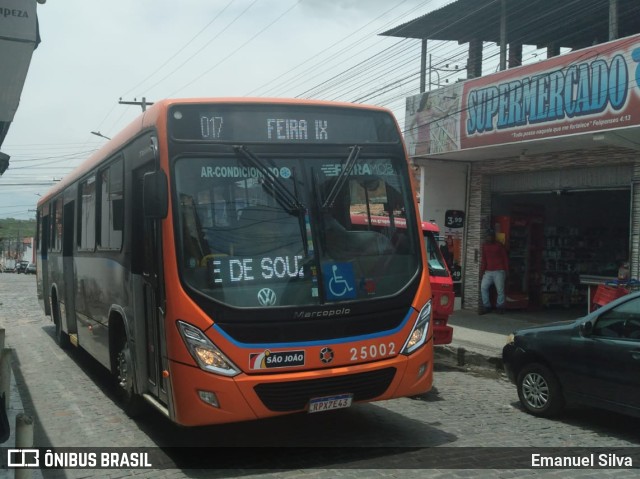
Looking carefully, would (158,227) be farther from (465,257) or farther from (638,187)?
(465,257)

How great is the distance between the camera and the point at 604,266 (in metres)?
16.6

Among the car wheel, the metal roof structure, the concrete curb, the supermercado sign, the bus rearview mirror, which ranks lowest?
the concrete curb

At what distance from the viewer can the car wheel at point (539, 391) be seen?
6.89 meters

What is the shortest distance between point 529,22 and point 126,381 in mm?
14030

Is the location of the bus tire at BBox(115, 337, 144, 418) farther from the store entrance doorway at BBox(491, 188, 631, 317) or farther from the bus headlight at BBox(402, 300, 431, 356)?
the store entrance doorway at BBox(491, 188, 631, 317)

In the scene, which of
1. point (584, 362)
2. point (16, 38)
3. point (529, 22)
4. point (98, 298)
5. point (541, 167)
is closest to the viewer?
point (16, 38)

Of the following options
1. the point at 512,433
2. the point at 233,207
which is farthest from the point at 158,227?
the point at 512,433

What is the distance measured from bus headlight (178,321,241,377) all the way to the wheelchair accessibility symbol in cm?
99

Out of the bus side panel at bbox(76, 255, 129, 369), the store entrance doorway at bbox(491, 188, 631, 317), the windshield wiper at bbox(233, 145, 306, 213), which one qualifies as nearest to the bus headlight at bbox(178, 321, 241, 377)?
the windshield wiper at bbox(233, 145, 306, 213)

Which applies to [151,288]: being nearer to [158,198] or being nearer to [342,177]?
[158,198]

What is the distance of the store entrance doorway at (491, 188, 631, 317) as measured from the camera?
1608cm

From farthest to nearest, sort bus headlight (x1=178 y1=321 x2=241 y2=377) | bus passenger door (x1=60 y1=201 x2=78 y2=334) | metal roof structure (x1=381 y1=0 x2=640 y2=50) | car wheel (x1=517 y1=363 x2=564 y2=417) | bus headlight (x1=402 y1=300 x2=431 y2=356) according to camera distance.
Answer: metal roof structure (x1=381 y1=0 x2=640 y2=50) < bus passenger door (x1=60 y1=201 x2=78 y2=334) < car wheel (x1=517 y1=363 x2=564 y2=417) < bus headlight (x1=402 y1=300 x2=431 y2=356) < bus headlight (x1=178 y1=321 x2=241 y2=377)

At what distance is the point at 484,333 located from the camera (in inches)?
513

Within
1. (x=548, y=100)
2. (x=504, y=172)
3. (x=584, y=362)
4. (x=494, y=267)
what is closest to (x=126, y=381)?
(x=584, y=362)
